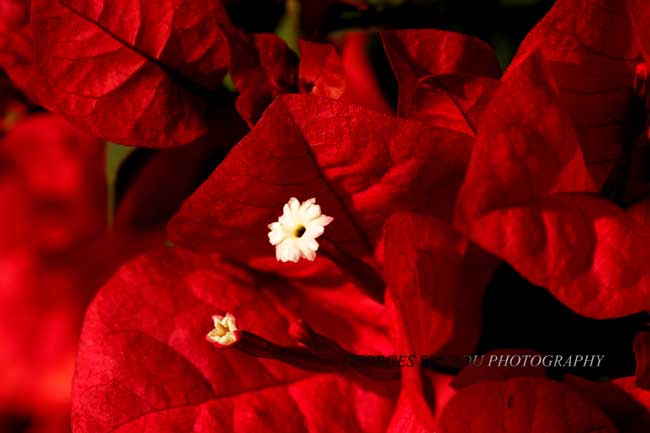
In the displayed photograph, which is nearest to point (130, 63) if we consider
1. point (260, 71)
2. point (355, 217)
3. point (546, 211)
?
point (260, 71)

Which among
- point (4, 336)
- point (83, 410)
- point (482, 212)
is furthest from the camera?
point (4, 336)

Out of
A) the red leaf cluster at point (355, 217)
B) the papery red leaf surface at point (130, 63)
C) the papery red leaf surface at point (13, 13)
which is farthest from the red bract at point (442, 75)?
the papery red leaf surface at point (13, 13)

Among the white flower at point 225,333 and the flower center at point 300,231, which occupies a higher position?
the flower center at point 300,231

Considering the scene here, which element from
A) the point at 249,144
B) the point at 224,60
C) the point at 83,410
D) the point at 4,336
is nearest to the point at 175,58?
the point at 224,60

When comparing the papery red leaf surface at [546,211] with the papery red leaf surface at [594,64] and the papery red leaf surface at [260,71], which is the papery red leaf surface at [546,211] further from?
the papery red leaf surface at [260,71]

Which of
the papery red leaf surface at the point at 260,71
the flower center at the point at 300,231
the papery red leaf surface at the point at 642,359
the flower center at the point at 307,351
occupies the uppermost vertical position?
the papery red leaf surface at the point at 260,71

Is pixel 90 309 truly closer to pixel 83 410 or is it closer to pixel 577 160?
pixel 83 410
